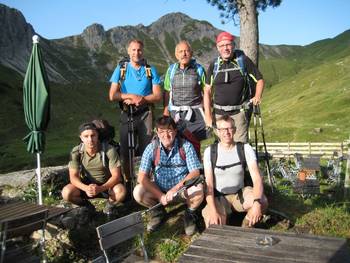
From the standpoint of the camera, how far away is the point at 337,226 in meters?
7.50

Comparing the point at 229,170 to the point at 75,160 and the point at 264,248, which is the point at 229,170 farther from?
the point at 75,160

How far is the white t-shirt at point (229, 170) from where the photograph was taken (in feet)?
22.3

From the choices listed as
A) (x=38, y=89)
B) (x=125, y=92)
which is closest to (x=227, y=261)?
(x=125, y=92)

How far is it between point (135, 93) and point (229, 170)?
9.48 ft

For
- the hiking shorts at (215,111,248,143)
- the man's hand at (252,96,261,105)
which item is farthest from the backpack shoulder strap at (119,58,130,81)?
the man's hand at (252,96,261,105)

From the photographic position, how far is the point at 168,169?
7492 mm

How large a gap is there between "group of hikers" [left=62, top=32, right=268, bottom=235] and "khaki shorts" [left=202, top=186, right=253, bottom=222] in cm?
2

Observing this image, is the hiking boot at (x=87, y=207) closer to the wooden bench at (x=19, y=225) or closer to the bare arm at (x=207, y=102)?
the wooden bench at (x=19, y=225)

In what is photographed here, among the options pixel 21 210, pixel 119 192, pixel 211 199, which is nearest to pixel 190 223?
pixel 211 199

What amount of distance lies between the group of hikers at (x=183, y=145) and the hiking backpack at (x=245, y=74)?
0.02 m

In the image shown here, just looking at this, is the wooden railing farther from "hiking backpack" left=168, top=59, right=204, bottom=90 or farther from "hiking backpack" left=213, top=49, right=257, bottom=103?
"hiking backpack" left=168, top=59, right=204, bottom=90

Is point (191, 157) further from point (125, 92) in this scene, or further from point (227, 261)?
point (227, 261)

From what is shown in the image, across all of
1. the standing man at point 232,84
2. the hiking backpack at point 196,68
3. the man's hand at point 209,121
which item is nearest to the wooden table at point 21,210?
the man's hand at point 209,121

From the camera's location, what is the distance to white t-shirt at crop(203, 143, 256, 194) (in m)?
6.80
